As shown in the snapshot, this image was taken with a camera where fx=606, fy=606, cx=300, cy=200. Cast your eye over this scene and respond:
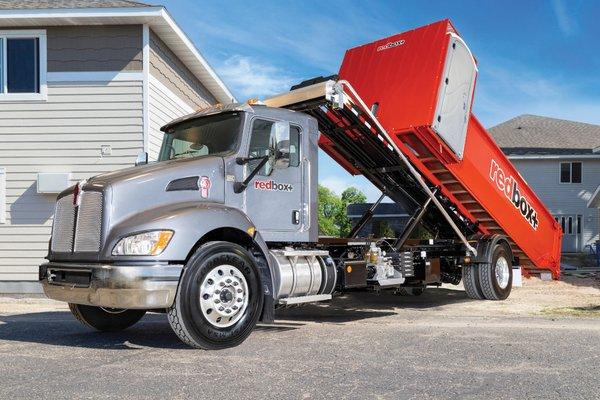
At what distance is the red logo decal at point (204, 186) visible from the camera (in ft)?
21.1

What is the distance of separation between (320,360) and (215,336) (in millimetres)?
1105

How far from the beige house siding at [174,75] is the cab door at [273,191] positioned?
22.4ft

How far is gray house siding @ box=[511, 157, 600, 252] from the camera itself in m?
32.1

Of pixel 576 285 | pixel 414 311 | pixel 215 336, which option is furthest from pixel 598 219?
pixel 215 336

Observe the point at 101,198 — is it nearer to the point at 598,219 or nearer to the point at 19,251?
the point at 19,251

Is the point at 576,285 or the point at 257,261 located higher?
the point at 257,261

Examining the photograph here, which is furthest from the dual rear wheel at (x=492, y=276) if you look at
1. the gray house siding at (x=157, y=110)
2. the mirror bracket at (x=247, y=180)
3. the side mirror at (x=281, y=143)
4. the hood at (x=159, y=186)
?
the gray house siding at (x=157, y=110)

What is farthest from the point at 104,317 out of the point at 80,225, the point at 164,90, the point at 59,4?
the point at 59,4

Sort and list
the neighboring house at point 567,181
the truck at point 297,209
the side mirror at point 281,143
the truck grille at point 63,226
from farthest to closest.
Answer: the neighboring house at point 567,181 < the side mirror at point 281,143 < the truck grille at point 63,226 < the truck at point 297,209

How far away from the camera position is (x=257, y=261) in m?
6.76

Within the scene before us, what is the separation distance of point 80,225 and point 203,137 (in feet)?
6.02

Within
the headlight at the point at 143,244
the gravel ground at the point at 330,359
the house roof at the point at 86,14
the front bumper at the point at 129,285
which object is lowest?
the gravel ground at the point at 330,359

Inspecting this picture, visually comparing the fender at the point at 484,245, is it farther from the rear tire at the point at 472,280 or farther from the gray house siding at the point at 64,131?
the gray house siding at the point at 64,131

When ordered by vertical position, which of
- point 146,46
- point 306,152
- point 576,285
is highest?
point 146,46
